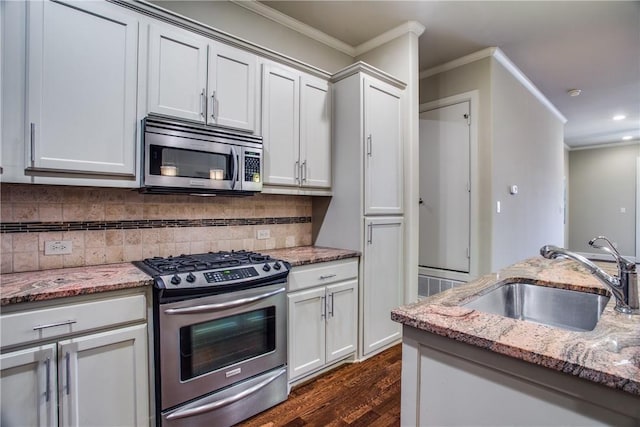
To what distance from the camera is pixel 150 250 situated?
2104mm

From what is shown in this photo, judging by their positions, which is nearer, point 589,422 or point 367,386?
point 589,422

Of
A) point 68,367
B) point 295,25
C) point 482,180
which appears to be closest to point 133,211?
point 68,367

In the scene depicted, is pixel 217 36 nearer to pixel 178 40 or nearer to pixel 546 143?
pixel 178 40

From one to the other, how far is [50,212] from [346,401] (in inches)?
80.4

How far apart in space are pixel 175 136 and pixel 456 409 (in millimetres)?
1849

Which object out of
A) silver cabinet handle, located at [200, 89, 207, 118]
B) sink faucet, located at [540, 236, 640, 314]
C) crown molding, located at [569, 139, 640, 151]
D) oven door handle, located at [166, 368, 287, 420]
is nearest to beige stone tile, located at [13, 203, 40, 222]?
silver cabinet handle, located at [200, 89, 207, 118]

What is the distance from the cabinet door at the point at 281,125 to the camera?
2.34 meters

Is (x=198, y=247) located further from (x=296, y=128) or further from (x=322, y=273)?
(x=296, y=128)

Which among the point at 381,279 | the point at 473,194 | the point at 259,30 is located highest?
the point at 259,30

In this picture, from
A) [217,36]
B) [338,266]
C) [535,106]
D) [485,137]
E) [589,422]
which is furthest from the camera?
[535,106]

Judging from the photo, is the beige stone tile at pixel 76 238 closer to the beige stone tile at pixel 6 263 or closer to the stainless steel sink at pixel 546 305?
the beige stone tile at pixel 6 263

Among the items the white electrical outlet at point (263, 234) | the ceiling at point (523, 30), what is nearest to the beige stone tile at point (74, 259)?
the white electrical outlet at point (263, 234)

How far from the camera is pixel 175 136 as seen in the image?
1.89 meters

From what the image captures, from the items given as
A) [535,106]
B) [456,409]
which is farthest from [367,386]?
[535,106]
